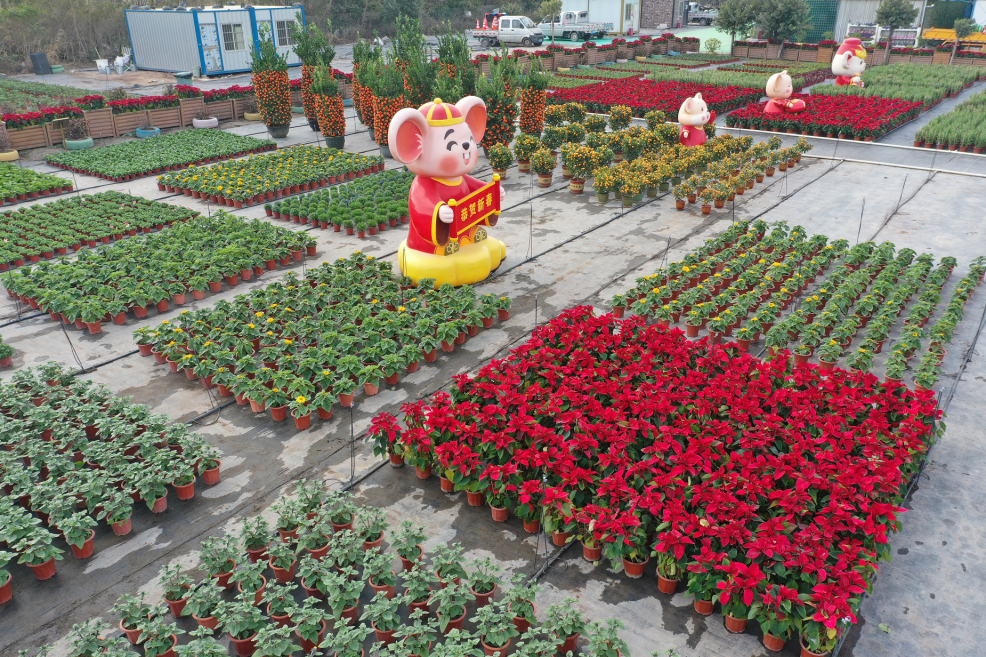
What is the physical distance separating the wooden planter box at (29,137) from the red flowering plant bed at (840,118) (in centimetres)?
2047

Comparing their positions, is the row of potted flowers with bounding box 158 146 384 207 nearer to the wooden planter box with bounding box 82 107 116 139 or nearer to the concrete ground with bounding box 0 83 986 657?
the concrete ground with bounding box 0 83 986 657

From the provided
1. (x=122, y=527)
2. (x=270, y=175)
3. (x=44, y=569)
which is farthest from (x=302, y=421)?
(x=270, y=175)

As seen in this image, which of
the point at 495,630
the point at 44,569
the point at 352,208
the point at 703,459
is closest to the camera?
the point at 495,630

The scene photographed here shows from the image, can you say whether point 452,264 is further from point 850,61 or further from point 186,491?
point 850,61

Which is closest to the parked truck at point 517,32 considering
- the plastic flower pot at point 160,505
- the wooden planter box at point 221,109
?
the wooden planter box at point 221,109

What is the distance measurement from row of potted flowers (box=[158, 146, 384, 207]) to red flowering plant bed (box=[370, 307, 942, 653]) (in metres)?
9.68

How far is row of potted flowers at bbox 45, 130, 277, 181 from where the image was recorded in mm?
17219

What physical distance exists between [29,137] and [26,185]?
5.19 metres

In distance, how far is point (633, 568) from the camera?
5699 millimetres

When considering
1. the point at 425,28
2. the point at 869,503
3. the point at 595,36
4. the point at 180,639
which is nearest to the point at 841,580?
the point at 869,503

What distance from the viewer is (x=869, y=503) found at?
18.5 ft

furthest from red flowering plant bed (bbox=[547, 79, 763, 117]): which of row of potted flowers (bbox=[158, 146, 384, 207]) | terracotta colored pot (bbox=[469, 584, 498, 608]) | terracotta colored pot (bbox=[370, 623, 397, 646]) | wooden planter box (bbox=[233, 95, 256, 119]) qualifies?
terracotta colored pot (bbox=[370, 623, 397, 646])

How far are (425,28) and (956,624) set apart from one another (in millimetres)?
55089

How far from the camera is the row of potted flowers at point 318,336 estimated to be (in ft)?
26.2
